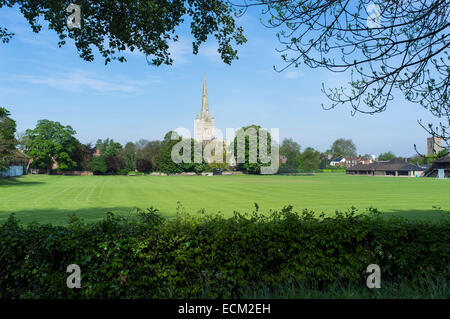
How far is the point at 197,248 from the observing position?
5180 mm

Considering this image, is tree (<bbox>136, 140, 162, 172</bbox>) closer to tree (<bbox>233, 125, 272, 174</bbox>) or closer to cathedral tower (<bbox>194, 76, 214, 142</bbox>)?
tree (<bbox>233, 125, 272, 174</bbox>)

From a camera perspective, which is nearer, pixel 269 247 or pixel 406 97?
pixel 269 247

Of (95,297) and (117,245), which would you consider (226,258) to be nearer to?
(117,245)

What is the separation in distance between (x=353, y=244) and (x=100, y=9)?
9112mm

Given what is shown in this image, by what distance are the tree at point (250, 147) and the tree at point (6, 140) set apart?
60.5 m

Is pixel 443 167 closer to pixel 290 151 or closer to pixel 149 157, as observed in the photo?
pixel 290 151

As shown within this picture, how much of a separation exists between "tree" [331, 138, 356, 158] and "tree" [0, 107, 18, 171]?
160770 millimetres

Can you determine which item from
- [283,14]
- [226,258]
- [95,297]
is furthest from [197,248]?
[283,14]

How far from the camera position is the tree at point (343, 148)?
6752 inches

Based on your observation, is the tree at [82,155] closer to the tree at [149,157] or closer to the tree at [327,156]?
the tree at [149,157]

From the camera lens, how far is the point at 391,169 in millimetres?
103625

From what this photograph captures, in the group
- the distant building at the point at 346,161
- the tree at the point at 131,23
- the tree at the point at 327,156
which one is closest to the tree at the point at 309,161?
the tree at the point at 327,156
